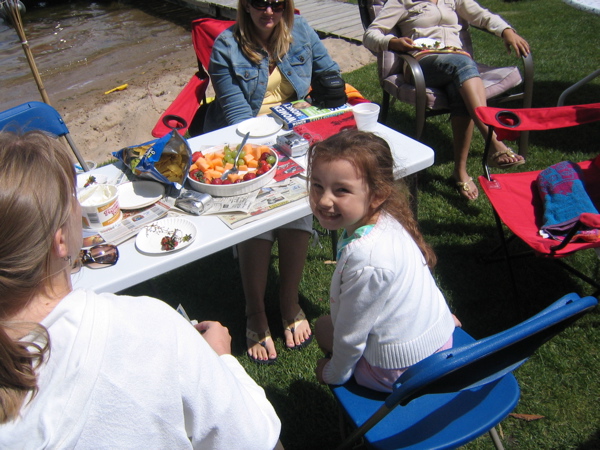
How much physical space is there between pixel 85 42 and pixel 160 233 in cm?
876

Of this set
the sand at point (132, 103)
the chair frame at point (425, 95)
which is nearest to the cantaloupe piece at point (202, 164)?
the chair frame at point (425, 95)

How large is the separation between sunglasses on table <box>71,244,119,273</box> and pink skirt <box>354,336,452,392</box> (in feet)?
2.93

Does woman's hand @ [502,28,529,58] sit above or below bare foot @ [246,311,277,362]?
above

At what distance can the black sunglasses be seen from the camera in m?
2.65

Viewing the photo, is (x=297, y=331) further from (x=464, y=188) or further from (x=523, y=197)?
(x=464, y=188)

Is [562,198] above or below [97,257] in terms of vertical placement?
below

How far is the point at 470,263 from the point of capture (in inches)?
115

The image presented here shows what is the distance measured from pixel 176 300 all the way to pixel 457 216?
2002 millimetres

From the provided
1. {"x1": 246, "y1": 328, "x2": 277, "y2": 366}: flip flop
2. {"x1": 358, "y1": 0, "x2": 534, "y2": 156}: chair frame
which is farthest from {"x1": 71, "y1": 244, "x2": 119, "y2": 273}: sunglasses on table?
{"x1": 358, "y1": 0, "x2": 534, "y2": 156}: chair frame

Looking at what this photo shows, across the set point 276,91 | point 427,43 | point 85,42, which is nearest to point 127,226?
point 276,91

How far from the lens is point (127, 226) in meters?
1.71

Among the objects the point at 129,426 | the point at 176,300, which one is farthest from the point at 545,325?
the point at 176,300

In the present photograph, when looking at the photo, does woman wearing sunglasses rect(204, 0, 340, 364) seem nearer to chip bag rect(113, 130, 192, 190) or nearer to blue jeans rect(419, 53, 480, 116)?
chip bag rect(113, 130, 192, 190)

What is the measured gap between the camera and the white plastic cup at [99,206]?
1.67 meters
